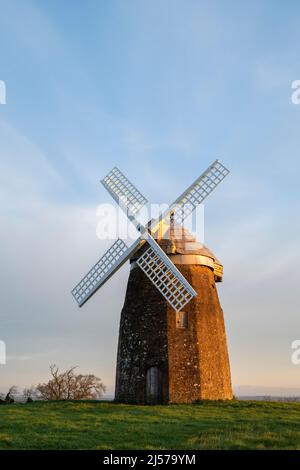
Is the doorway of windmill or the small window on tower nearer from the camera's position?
the doorway of windmill

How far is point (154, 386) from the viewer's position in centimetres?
2159

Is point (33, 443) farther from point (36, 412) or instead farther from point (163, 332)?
point (163, 332)

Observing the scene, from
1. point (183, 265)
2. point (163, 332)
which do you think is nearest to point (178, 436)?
point (163, 332)

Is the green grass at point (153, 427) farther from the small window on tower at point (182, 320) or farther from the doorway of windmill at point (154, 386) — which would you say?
the small window on tower at point (182, 320)

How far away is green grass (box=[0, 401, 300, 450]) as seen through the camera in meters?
11.9

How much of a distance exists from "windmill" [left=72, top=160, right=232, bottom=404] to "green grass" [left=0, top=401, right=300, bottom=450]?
1451 mm

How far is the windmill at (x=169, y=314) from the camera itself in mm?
21406

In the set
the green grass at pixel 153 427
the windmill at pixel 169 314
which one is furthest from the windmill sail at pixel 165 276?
the green grass at pixel 153 427

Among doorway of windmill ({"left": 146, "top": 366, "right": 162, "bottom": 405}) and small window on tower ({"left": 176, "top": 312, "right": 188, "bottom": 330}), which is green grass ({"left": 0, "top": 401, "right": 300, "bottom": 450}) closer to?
doorway of windmill ({"left": 146, "top": 366, "right": 162, "bottom": 405})

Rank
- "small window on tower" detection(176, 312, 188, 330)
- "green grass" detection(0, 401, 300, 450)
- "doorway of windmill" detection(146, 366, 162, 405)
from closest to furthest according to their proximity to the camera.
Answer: "green grass" detection(0, 401, 300, 450) → "doorway of windmill" detection(146, 366, 162, 405) → "small window on tower" detection(176, 312, 188, 330)

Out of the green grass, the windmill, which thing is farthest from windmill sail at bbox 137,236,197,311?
the green grass

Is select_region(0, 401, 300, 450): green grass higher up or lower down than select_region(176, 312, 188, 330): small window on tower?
lower down

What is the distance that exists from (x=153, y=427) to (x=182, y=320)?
8.19 meters
